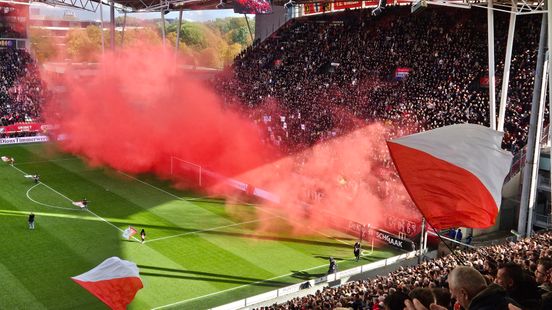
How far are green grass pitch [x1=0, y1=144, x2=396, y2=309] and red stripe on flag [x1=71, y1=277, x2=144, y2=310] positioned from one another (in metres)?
6.12

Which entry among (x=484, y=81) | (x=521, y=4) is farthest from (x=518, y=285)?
(x=484, y=81)

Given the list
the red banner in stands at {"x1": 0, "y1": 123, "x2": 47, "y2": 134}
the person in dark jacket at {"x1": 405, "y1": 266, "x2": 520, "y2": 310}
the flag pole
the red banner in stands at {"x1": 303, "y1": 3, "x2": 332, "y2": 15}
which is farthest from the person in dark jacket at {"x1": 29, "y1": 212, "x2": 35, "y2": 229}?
the red banner in stands at {"x1": 303, "y1": 3, "x2": 332, "y2": 15}

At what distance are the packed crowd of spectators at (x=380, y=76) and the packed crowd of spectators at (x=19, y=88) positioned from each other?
49.3 feet

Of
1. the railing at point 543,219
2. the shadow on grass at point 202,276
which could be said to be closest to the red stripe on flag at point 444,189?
the shadow on grass at point 202,276

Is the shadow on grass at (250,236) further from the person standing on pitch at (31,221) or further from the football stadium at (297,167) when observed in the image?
the person standing on pitch at (31,221)

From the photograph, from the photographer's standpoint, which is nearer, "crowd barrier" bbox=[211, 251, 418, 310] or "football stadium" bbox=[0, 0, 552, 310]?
"football stadium" bbox=[0, 0, 552, 310]

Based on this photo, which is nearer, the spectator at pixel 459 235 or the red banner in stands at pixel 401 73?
the spectator at pixel 459 235

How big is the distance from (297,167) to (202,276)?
12.9 meters

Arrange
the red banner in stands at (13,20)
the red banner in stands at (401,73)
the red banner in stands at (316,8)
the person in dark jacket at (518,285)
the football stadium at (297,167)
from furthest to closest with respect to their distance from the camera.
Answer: the red banner in stands at (13,20) → the red banner in stands at (316,8) → the red banner in stands at (401,73) → the football stadium at (297,167) → the person in dark jacket at (518,285)

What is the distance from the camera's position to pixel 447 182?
9.05m

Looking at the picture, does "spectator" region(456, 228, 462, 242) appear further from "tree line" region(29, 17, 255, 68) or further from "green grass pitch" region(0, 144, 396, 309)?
"tree line" region(29, 17, 255, 68)

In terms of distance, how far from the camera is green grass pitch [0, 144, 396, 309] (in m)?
18.9

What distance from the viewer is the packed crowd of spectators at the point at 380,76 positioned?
98.0ft

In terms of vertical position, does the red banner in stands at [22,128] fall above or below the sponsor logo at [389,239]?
above
